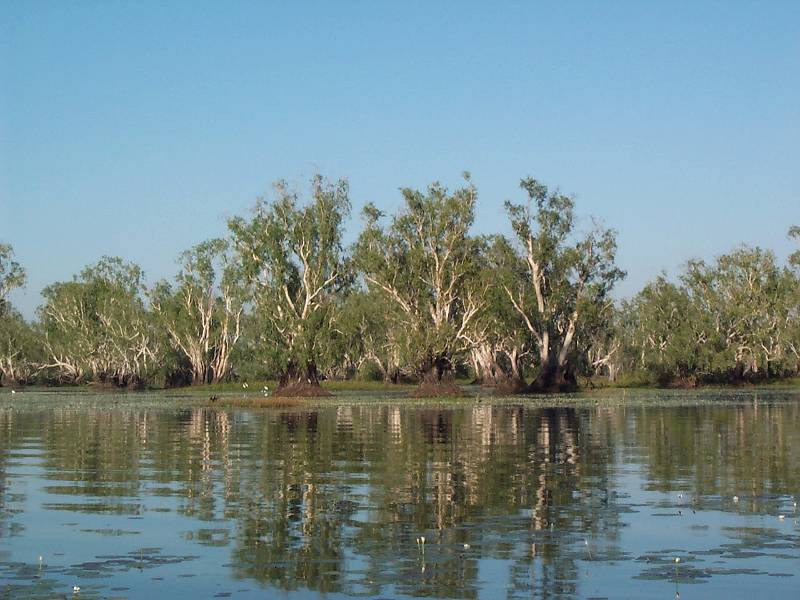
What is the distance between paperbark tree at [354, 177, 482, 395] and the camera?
3268 inches

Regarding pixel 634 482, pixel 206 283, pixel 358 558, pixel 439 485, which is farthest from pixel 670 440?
pixel 206 283

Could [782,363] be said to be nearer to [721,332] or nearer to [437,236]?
[721,332]

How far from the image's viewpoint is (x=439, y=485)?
2181 centimetres

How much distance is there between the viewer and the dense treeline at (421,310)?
3324 inches

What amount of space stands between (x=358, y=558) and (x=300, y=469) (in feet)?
36.6

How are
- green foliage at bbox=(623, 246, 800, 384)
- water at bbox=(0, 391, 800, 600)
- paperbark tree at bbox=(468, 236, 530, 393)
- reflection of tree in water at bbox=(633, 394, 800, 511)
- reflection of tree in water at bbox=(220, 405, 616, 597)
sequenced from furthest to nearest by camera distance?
1. green foliage at bbox=(623, 246, 800, 384)
2. paperbark tree at bbox=(468, 236, 530, 393)
3. reflection of tree in water at bbox=(633, 394, 800, 511)
4. reflection of tree in water at bbox=(220, 405, 616, 597)
5. water at bbox=(0, 391, 800, 600)

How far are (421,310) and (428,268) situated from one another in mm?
3236

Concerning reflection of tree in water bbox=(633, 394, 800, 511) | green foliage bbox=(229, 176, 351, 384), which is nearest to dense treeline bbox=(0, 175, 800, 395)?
green foliage bbox=(229, 176, 351, 384)

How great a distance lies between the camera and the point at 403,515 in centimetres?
1784

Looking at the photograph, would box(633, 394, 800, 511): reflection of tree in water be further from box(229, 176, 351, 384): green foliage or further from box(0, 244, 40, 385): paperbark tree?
box(0, 244, 40, 385): paperbark tree

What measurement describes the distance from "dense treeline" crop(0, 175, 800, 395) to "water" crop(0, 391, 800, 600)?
48.4 metres

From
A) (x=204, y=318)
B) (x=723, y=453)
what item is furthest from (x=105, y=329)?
(x=723, y=453)

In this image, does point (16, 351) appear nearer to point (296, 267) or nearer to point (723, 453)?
point (296, 267)

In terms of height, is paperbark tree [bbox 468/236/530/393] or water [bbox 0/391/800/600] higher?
paperbark tree [bbox 468/236/530/393]
